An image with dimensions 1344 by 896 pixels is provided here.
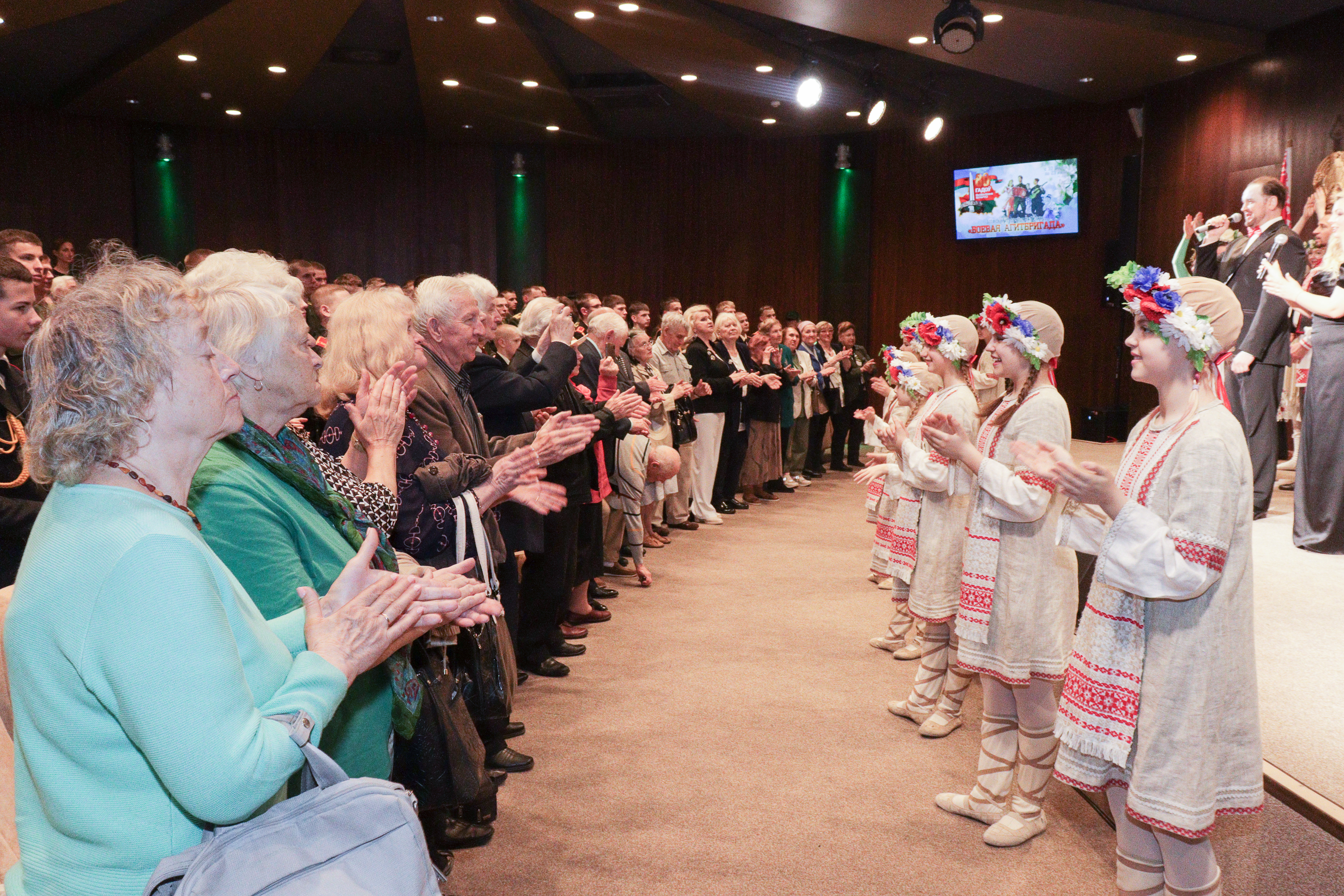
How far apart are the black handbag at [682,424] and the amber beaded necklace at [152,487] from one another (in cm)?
581

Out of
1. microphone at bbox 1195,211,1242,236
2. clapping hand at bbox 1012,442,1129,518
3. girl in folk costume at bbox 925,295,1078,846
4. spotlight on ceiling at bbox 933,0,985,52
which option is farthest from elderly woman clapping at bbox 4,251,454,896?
spotlight on ceiling at bbox 933,0,985,52

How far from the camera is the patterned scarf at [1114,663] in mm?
2125

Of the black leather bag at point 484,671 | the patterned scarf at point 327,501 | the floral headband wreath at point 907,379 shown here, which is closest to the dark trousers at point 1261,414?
the floral headband wreath at point 907,379

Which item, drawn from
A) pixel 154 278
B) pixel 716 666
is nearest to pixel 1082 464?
pixel 154 278

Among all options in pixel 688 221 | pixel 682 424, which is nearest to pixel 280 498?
pixel 682 424

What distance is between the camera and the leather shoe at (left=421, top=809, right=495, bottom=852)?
9.43ft

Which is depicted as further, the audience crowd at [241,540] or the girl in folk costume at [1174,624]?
the girl in folk costume at [1174,624]

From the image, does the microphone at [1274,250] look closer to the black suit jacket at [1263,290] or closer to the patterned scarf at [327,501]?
the black suit jacket at [1263,290]

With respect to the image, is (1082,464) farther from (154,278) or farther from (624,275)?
(624,275)

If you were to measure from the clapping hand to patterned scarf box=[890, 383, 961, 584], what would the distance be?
5.41 ft

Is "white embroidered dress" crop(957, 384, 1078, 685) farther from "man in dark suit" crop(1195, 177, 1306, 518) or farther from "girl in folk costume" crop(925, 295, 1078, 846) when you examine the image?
"man in dark suit" crop(1195, 177, 1306, 518)

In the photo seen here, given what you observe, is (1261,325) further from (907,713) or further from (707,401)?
(707,401)

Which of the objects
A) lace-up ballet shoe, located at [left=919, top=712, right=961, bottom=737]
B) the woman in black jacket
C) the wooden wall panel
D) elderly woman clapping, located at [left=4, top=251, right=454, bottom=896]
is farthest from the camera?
the wooden wall panel

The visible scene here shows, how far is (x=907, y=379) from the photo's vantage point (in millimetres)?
4246
